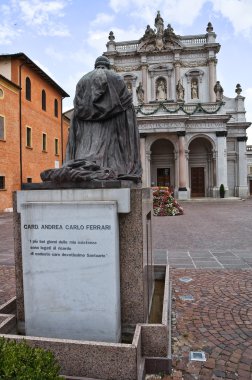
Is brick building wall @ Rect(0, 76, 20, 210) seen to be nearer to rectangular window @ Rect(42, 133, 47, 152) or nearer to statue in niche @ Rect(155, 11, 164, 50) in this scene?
rectangular window @ Rect(42, 133, 47, 152)

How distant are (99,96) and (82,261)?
1.73 m

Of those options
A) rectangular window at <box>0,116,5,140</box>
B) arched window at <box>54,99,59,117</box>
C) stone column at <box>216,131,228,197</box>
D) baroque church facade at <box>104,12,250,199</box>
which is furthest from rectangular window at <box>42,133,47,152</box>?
stone column at <box>216,131,228,197</box>

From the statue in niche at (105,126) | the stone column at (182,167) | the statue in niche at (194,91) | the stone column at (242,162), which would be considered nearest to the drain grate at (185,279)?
the statue in niche at (105,126)

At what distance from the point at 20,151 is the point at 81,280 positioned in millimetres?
20334

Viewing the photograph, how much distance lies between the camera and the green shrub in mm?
1682

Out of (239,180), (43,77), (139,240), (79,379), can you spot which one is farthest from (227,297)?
(239,180)

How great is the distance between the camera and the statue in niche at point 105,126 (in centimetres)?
Answer: 320

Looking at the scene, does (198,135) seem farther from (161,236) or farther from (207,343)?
(207,343)

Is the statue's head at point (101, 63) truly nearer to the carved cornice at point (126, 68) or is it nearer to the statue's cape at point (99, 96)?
the statue's cape at point (99, 96)

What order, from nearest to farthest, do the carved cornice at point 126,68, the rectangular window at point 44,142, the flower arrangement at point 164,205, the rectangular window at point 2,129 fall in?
the flower arrangement at point 164,205, the rectangular window at point 2,129, the rectangular window at point 44,142, the carved cornice at point 126,68

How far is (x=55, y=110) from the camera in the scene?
92.7 feet

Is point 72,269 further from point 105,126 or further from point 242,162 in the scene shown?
point 242,162

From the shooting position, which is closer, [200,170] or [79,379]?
[79,379]

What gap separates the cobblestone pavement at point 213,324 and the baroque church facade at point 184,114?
23.0 meters
